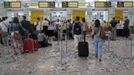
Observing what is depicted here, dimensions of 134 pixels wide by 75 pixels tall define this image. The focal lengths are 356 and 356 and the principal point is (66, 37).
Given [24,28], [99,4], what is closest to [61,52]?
[24,28]

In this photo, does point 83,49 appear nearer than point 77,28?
Yes

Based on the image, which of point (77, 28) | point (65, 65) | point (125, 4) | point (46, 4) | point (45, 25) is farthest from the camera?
point (125, 4)

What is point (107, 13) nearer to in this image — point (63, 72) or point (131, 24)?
point (131, 24)

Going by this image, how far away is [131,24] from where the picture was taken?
115 feet

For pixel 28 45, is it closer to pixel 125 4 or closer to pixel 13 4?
pixel 13 4

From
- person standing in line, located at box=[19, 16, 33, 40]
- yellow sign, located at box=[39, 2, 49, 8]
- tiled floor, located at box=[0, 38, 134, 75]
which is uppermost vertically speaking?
yellow sign, located at box=[39, 2, 49, 8]

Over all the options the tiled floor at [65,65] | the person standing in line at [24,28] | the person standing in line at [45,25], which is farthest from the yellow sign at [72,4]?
the tiled floor at [65,65]

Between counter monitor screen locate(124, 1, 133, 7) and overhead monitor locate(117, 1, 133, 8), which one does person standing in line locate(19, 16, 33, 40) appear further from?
counter monitor screen locate(124, 1, 133, 7)

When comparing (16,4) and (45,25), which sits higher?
(16,4)

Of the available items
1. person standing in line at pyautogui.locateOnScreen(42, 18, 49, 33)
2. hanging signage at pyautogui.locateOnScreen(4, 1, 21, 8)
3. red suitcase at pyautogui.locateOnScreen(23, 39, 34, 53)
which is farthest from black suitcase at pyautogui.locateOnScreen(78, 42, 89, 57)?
hanging signage at pyautogui.locateOnScreen(4, 1, 21, 8)

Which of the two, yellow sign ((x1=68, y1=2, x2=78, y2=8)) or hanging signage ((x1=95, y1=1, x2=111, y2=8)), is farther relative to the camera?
yellow sign ((x1=68, y1=2, x2=78, y2=8))

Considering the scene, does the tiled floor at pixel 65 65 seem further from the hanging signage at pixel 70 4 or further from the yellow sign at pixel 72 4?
the yellow sign at pixel 72 4

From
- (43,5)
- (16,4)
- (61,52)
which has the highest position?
(16,4)

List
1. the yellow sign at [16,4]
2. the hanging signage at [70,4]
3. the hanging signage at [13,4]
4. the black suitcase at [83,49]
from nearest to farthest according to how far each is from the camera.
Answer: the black suitcase at [83,49]
the hanging signage at [13,4]
the yellow sign at [16,4]
the hanging signage at [70,4]
